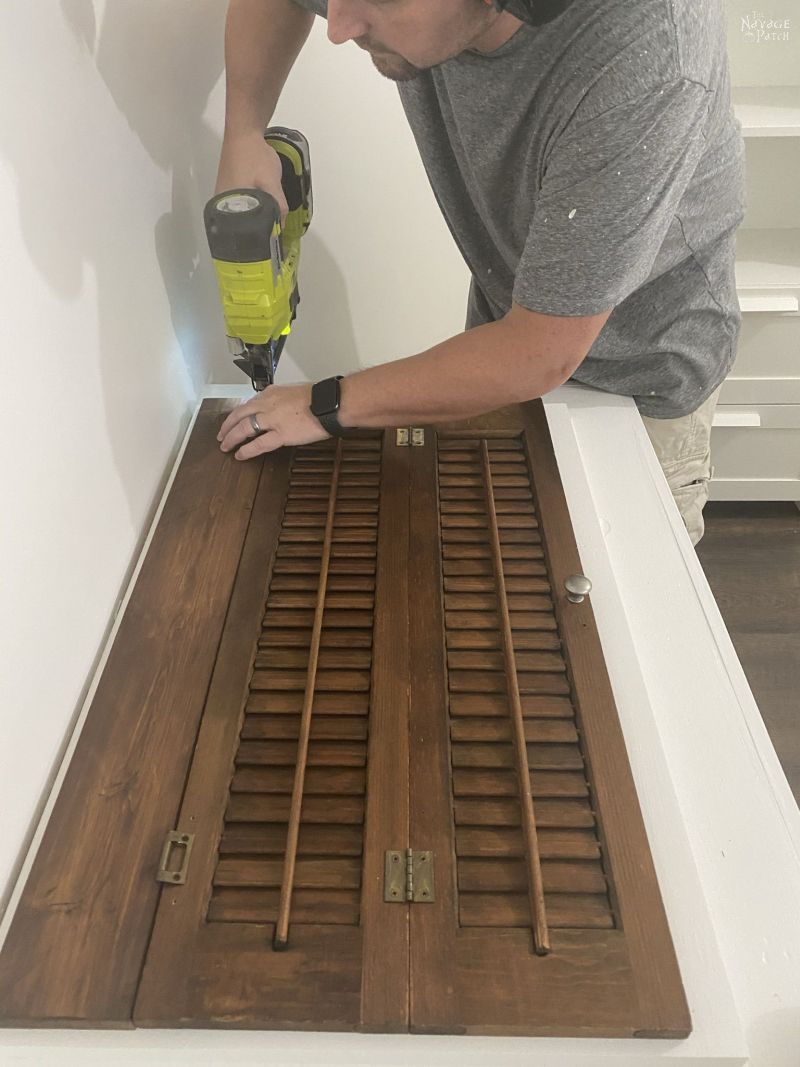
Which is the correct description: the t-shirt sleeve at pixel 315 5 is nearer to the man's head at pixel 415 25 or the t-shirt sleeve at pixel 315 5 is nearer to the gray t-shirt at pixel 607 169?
the gray t-shirt at pixel 607 169

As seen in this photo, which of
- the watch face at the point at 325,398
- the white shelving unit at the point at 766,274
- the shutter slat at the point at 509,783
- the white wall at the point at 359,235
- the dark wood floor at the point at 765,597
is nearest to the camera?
the shutter slat at the point at 509,783

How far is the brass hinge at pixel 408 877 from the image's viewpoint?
60 cm

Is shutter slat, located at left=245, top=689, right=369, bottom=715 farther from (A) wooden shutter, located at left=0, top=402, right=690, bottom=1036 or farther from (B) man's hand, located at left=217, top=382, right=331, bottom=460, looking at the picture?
(B) man's hand, located at left=217, top=382, right=331, bottom=460

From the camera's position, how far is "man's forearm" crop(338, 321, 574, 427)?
0.83m

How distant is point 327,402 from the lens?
96 centimetres

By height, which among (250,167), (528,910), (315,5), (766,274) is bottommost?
(528,910)

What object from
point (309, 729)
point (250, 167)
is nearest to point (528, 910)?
point (309, 729)

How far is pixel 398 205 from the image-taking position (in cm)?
145

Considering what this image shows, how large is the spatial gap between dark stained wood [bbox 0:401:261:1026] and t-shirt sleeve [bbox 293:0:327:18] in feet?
2.13

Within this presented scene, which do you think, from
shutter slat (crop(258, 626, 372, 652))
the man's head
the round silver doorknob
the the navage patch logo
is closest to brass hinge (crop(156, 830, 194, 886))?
shutter slat (crop(258, 626, 372, 652))

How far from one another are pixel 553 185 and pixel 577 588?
407 millimetres

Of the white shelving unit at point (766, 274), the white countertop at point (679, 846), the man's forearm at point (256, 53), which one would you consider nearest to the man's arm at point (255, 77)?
the man's forearm at point (256, 53)

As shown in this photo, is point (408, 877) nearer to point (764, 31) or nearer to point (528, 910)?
point (528, 910)

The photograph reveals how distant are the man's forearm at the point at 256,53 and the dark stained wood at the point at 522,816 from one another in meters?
0.64
